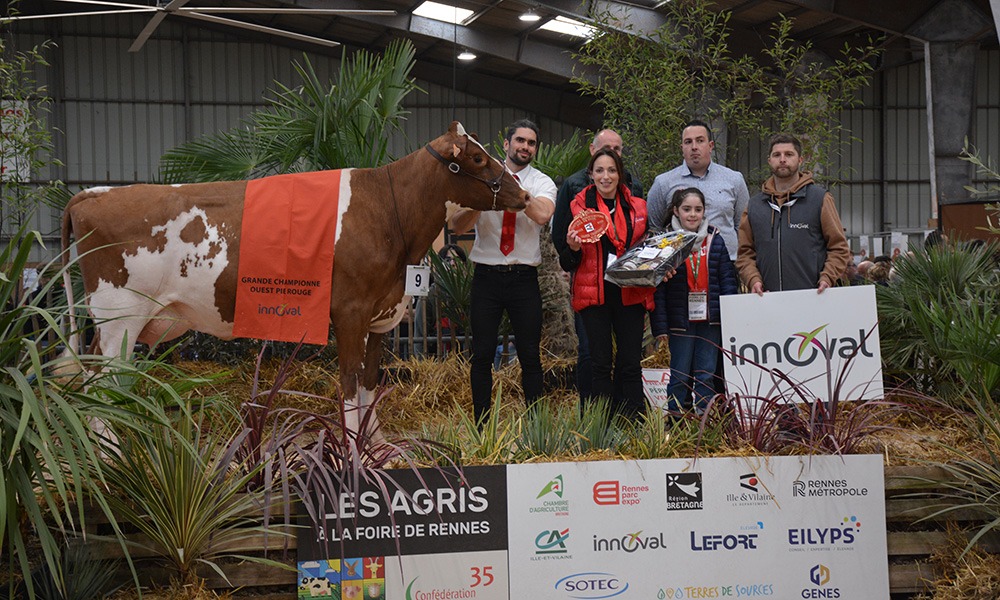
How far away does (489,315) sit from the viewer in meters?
5.01

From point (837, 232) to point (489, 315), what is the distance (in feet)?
6.19

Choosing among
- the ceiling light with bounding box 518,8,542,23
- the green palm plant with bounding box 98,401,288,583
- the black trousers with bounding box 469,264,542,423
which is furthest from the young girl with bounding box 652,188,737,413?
the ceiling light with bounding box 518,8,542,23

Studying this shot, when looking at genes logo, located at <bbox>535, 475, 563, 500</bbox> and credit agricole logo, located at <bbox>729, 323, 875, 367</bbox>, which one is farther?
credit agricole logo, located at <bbox>729, 323, 875, 367</bbox>

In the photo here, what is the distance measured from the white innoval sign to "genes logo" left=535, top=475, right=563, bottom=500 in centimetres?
132

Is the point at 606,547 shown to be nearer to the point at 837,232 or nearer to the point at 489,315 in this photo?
the point at 489,315

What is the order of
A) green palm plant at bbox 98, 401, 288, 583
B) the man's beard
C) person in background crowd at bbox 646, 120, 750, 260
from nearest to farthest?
green palm plant at bbox 98, 401, 288, 583 → the man's beard → person in background crowd at bbox 646, 120, 750, 260

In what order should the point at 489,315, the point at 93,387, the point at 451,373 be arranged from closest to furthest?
the point at 93,387 → the point at 489,315 → the point at 451,373

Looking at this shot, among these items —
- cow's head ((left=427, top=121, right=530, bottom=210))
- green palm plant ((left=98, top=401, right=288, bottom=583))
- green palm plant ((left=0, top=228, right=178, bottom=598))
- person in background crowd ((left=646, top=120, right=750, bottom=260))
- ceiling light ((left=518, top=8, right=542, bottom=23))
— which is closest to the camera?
green palm plant ((left=0, top=228, right=178, bottom=598))

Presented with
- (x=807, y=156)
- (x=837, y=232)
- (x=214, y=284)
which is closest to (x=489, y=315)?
(x=214, y=284)

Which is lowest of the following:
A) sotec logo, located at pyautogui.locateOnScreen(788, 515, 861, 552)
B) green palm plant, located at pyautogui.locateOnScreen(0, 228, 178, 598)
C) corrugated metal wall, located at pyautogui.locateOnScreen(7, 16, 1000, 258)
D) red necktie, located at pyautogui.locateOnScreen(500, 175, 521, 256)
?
sotec logo, located at pyautogui.locateOnScreen(788, 515, 861, 552)

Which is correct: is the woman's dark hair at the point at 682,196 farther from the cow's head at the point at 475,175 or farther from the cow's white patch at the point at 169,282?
the cow's white patch at the point at 169,282

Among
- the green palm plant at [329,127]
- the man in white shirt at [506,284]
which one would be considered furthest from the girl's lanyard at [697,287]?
the green palm plant at [329,127]

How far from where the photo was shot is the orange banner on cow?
4.70 meters

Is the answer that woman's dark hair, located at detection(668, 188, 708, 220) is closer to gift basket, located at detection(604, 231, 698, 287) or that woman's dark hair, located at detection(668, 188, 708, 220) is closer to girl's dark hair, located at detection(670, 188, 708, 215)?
girl's dark hair, located at detection(670, 188, 708, 215)
